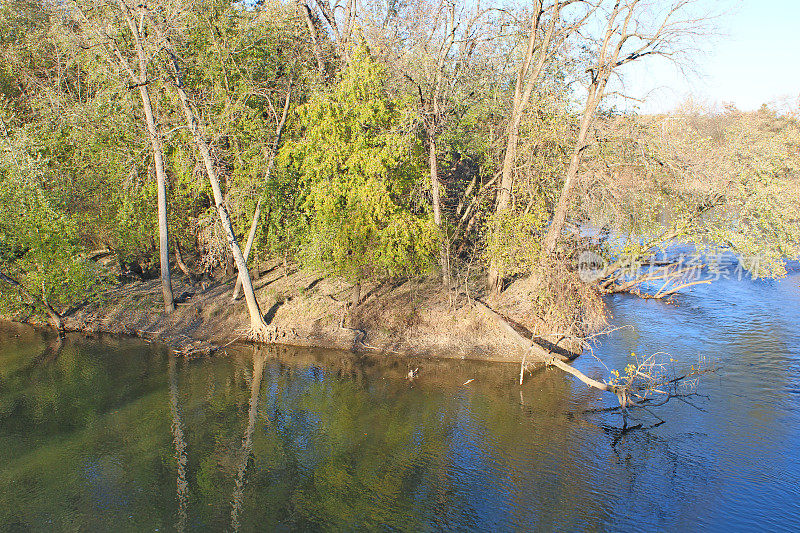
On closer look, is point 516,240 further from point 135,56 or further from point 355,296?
point 135,56

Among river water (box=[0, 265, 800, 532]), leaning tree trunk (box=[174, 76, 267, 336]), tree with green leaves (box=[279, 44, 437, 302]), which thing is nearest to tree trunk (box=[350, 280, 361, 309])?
tree with green leaves (box=[279, 44, 437, 302])

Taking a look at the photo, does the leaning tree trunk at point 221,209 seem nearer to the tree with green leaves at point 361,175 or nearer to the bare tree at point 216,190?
the bare tree at point 216,190

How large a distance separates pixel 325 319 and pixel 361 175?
688 cm

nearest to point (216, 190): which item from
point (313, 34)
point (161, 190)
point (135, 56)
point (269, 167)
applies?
point (269, 167)

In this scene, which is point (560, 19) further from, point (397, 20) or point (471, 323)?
point (471, 323)

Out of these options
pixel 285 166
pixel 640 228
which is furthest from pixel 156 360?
pixel 640 228

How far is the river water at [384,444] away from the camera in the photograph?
12.1 metres

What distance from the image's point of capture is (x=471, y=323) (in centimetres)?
2347

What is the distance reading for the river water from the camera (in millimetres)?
12094

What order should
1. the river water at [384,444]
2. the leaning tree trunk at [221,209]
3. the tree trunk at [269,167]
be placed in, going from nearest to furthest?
the river water at [384,444] → the leaning tree trunk at [221,209] → the tree trunk at [269,167]

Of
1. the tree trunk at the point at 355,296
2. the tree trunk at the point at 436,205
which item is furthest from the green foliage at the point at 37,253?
the tree trunk at the point at 436,205

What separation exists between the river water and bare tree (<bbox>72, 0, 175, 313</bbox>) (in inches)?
275

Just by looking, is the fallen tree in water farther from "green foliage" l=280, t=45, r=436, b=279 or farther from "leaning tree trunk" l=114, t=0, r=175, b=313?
"leaning tree trunk" l=114, t=0, r=175, b=313

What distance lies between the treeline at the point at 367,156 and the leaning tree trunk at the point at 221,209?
0.48 feet
